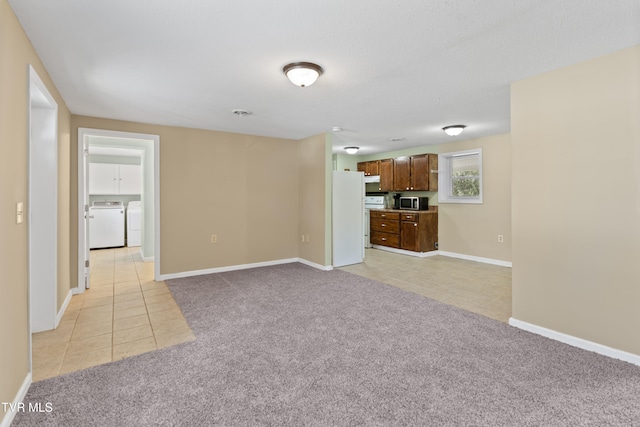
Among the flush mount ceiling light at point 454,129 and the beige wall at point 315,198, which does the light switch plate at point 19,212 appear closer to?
the beige wall at point 315,198

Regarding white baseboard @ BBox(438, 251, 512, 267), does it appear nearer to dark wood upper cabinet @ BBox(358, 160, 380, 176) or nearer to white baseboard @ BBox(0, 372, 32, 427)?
dark wood upper cabinet @ BBox(358, 160, 380, 176)

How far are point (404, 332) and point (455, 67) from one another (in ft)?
7.51

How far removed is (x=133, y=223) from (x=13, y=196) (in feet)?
20.3

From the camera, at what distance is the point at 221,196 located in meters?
4.98

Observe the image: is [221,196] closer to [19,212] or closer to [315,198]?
[315,198]

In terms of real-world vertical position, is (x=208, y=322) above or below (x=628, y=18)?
below

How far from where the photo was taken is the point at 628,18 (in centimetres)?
187

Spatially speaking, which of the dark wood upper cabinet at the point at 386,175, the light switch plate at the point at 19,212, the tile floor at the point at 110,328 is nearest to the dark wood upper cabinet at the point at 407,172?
the dark wood upper cabinet at the point at 386,175

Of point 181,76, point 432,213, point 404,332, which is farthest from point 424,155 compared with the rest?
point 181,76

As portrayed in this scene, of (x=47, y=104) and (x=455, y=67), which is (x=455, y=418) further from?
(x=47, y=104)

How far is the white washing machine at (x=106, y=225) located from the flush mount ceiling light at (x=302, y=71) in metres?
6.51

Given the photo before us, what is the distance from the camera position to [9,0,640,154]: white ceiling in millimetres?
1787

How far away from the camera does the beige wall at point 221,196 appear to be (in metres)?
4.53

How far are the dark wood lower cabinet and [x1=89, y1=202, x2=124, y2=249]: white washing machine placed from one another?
6.02 m
